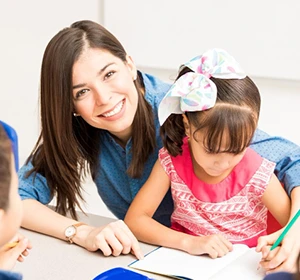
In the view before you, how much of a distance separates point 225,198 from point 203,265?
0.71ft

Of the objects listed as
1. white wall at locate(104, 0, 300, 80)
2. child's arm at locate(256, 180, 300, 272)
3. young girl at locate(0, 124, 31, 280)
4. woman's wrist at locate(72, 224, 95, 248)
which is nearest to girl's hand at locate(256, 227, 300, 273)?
child's arm at locate(256, 180, 300, 272)

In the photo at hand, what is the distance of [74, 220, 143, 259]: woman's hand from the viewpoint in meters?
1.28

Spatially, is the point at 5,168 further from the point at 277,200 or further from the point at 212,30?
the point at 212,30

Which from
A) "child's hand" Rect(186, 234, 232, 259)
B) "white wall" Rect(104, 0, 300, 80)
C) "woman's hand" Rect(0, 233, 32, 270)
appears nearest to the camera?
"woman's hand" Rect(0, 233, 32, 270)

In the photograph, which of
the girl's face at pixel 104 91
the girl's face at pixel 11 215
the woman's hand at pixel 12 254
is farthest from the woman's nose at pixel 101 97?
the girl's face at pixel 11 215

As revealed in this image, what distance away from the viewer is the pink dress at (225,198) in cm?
138

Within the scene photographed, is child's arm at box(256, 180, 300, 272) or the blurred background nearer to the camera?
child's arm at box(256, 180, 300, 272)

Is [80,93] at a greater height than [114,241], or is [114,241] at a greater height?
[80,93]

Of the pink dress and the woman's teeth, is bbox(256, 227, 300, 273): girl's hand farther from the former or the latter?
the woman's teeth

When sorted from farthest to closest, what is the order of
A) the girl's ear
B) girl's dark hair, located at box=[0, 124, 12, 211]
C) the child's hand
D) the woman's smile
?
the woman's smile < the girl's ear < the child's hand < girl's dark hair, located at box=[0, 124, 12, 211]

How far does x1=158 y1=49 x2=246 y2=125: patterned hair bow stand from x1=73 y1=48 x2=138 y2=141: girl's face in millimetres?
140

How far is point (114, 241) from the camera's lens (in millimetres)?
1285

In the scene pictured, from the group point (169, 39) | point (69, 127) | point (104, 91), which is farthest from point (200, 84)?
point (169, 39)

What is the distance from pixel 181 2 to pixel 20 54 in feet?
3.12
